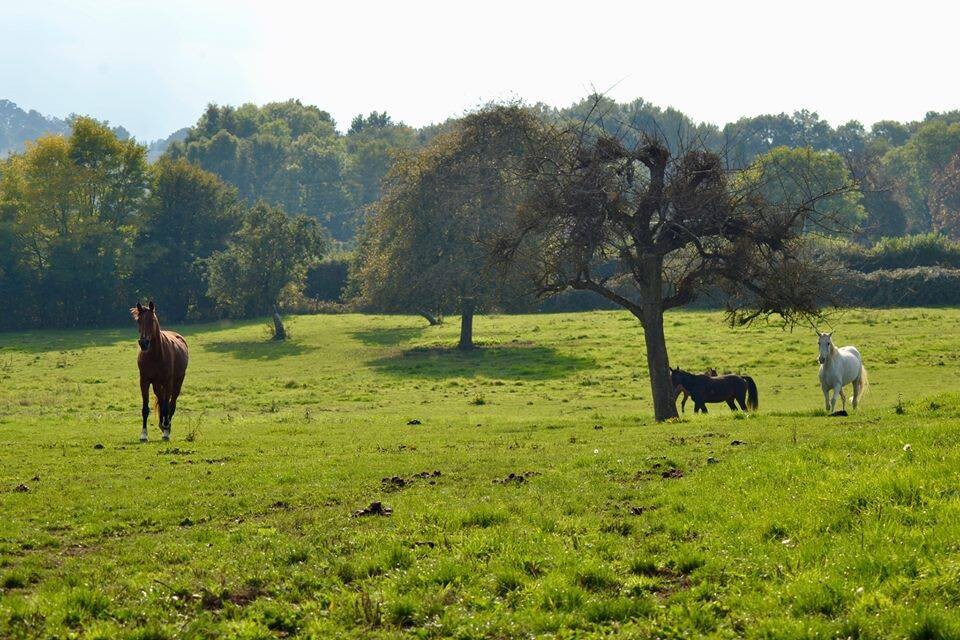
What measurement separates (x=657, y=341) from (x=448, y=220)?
82.5ft

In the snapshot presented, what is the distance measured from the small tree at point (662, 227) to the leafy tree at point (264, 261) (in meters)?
36.3

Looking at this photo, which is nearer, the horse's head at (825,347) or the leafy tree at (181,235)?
the horse's head at (825,347)

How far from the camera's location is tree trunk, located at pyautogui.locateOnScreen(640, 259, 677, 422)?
2566 centimetres

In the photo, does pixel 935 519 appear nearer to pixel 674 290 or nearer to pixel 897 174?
pixel 674 290

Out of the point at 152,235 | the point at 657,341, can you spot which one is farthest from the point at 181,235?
the point at 657,341

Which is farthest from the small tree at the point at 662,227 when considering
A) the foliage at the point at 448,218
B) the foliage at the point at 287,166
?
the foliage at the point at 287,166

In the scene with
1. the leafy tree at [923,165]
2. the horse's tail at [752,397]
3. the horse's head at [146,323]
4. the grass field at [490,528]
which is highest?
the leafy tree at [923,165]

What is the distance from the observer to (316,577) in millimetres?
9719

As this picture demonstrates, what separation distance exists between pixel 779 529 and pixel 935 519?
1.53 meters

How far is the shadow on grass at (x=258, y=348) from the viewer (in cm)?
5131

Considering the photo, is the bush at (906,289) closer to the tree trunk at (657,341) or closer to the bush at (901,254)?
the bush at (901,254)

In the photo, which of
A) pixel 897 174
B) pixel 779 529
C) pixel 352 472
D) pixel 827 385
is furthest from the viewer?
pixel 897 174

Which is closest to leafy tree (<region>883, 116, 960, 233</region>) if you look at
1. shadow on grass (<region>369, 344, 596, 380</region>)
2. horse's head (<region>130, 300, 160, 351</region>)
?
shadow on grass (<region>369, 344, 596, 380</region>)

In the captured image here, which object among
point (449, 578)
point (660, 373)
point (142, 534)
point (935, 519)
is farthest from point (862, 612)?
point (660, 373)
